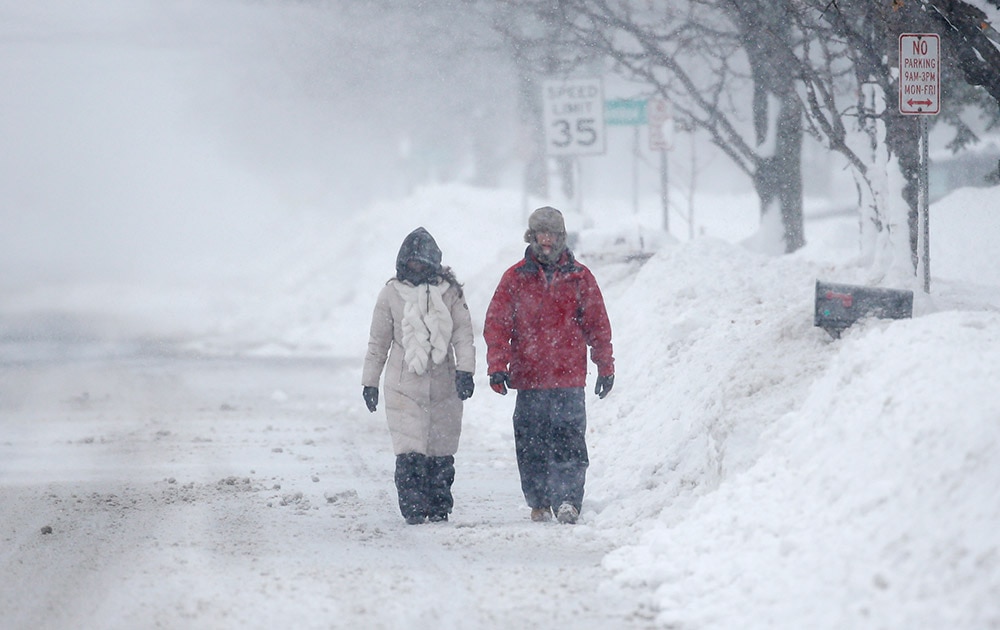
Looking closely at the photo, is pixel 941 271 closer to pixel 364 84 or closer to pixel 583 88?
pixel 583 88

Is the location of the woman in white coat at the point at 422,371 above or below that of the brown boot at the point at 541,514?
above

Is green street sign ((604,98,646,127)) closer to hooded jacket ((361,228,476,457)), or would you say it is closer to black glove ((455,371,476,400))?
hooded jacket ((361,228,476,457))

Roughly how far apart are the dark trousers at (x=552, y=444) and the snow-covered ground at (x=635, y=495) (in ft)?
0.82

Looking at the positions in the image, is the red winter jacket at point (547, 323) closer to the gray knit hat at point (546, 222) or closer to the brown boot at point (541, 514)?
the gray knit hat at point (546, 222)

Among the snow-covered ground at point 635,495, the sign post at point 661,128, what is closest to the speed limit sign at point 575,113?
the sign post at point 661,128

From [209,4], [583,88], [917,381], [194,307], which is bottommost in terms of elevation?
[194,307]

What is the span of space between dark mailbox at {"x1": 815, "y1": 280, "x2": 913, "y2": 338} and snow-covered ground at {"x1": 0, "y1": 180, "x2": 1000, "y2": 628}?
0.10m

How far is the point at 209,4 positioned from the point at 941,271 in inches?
821

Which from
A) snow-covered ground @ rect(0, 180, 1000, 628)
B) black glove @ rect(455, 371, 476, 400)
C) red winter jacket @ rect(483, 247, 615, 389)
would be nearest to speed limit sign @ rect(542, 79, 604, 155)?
snow-covered ground @ rect(0, 180, 1000, 628)

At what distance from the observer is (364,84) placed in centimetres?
3341

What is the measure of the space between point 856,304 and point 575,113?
10009 mm

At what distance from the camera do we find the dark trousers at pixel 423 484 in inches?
306

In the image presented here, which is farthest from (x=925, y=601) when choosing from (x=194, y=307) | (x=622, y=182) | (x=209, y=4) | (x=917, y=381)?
(x=622, y=182)

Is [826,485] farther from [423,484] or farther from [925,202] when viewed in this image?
[925,202]
